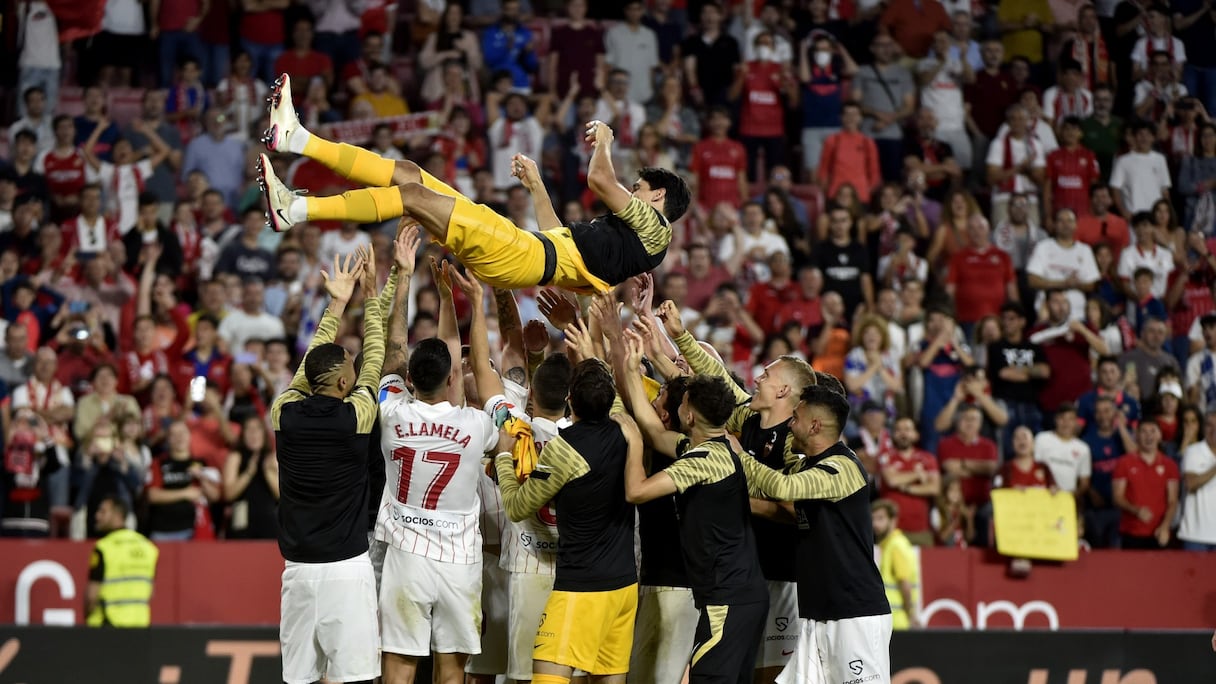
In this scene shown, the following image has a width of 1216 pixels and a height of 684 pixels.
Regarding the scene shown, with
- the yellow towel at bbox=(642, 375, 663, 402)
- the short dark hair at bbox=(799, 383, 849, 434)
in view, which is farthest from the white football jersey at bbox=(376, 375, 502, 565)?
the short dark hair at bbox=(799, 383, 849, 434)

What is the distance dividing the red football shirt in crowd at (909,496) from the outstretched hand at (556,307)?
546cm

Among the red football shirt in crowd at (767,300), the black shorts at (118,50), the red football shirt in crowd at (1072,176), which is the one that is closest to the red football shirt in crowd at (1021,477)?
the red football shirt in crowd at (767,300)

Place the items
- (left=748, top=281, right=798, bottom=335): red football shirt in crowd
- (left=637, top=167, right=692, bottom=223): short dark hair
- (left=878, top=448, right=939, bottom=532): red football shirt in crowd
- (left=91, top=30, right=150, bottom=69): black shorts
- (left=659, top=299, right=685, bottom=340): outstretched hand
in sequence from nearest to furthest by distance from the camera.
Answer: (left=659, top=299, right=685, bottom=340): outstretched hand → (left=637, top=167, right=692, bottom=223): short dark hair → (left=878, top=448, right=939, bottom=532): red football shirt in crowd → (left=748, top=281, right=798, bottom=335): red football shirt in crowd → (left=91, top=30, right=150, bottom=69): black shorts

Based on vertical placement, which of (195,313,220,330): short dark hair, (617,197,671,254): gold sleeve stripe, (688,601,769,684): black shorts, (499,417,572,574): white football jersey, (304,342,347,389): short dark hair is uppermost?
(617,197,671,254): gold sleeve stripe

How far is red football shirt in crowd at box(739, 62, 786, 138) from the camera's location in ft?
62.7

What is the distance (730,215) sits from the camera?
17188 millimetres

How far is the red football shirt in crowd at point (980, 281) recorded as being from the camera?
1695cm

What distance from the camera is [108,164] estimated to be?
1725 cm

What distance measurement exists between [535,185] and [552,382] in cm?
144

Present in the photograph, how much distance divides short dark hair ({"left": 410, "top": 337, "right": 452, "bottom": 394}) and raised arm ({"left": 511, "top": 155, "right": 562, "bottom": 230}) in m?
1.27

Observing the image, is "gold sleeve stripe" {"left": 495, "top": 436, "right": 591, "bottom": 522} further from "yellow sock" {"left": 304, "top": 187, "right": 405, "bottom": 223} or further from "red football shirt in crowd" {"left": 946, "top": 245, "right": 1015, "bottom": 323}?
"red football shirt in crowd" {"left": 946, "top": 245, "right": 1015, "bottom": 323}

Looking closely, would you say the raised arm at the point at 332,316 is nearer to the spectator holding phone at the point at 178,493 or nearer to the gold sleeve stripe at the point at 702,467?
the gold sleeve stripe at the point at 702,467

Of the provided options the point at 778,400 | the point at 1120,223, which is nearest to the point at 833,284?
the point at 1120,223

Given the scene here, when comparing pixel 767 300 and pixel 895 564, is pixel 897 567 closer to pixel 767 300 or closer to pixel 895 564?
pixel 895 564
